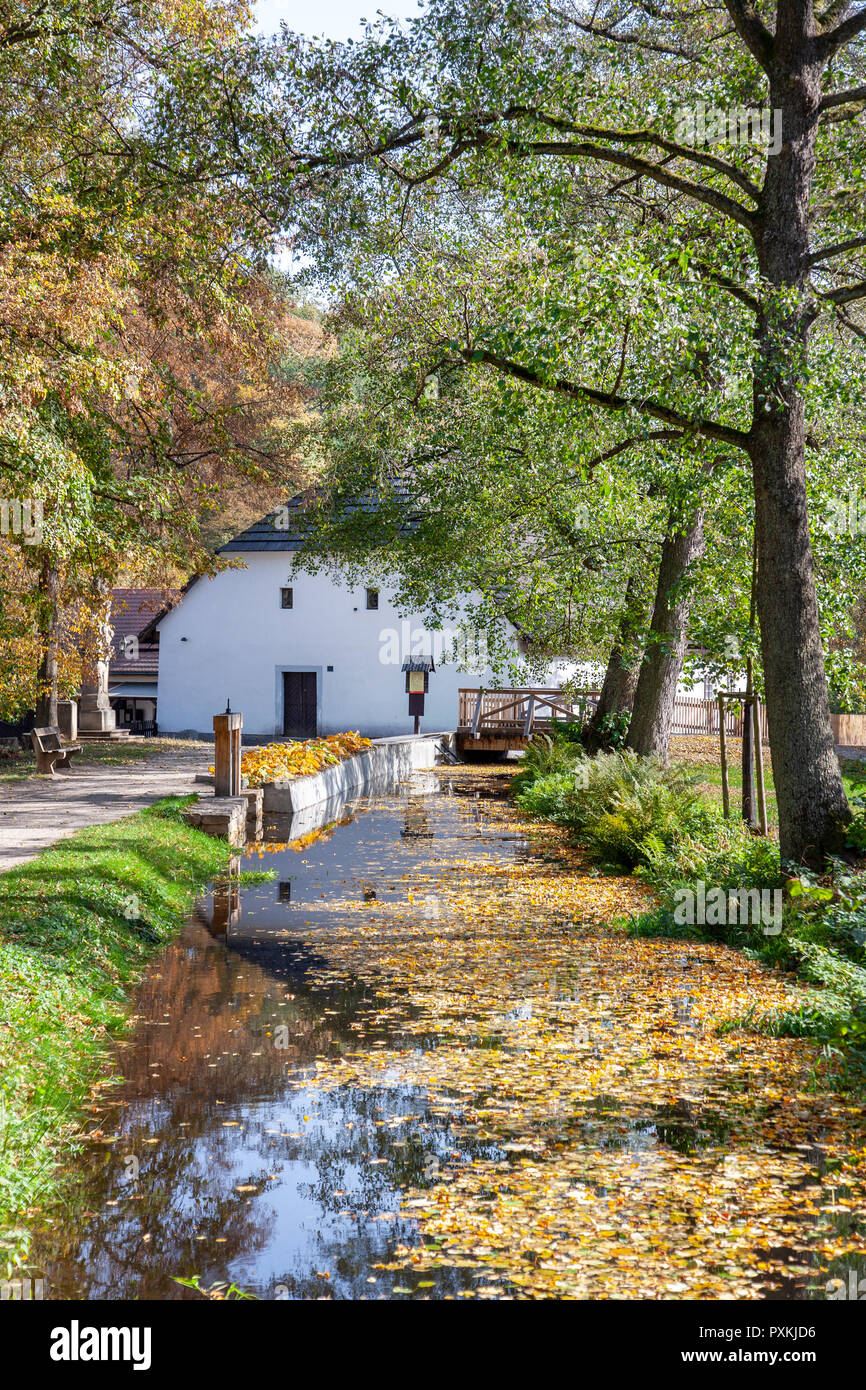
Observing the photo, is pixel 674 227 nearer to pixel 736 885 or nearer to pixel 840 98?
pixel 840 98

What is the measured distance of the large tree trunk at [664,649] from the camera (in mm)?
16438

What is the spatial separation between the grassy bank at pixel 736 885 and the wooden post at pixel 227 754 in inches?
207

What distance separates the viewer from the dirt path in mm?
12508

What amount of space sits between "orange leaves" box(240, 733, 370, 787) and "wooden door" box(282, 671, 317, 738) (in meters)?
14.1

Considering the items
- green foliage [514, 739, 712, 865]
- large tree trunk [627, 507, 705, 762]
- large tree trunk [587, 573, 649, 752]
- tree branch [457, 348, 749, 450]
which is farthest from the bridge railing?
tree branch [457, 348, 749, 450]

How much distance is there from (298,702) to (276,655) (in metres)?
1.82

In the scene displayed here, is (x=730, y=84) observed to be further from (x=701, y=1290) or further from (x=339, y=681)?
(x=339, y=681)

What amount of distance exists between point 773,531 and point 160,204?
6.56 m

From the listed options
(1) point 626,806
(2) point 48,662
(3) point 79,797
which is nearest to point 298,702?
(2) point 48,662

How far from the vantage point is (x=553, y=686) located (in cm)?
3656

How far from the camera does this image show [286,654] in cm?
3878

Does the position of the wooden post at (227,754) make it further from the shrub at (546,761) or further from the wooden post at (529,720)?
the wooden post at (529,720)

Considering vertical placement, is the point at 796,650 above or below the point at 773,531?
Answer: below
